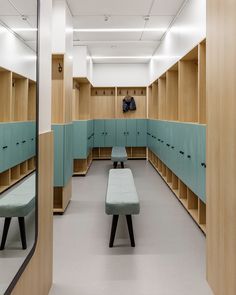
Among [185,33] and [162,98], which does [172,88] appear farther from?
[185,33]

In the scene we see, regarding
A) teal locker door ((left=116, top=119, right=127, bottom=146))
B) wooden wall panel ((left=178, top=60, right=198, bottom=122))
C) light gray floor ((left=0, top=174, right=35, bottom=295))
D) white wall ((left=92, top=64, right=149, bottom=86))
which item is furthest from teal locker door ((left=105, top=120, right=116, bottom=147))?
light gray floor ((left=0, top=174, right=35, bottom=295))

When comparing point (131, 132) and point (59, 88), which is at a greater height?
point (59, 88)

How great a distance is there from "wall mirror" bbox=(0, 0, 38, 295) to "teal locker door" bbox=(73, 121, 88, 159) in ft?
20.9

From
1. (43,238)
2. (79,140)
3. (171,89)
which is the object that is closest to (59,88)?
(171,89)

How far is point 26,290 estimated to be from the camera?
2178 millimetres

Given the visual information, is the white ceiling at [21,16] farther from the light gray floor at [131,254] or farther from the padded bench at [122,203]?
the padded bench at [122,203]

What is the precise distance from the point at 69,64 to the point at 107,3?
138cm

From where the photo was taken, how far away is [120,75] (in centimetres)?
1282

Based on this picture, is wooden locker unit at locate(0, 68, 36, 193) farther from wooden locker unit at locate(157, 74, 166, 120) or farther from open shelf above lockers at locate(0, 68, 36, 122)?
wooden locker unit at locate(157, 74, 166, 120)

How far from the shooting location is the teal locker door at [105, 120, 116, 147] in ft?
40.7

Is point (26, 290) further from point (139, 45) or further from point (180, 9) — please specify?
point (139, 45)

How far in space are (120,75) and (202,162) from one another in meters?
8.96

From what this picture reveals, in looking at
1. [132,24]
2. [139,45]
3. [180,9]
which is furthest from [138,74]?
[180,9]

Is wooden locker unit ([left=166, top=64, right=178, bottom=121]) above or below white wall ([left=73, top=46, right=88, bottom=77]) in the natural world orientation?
below
